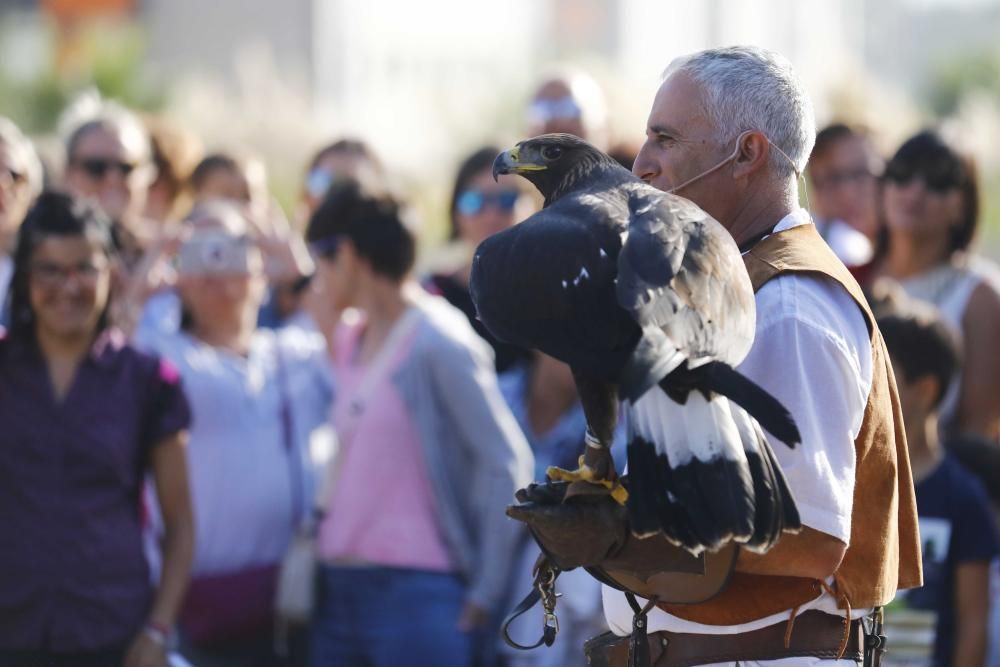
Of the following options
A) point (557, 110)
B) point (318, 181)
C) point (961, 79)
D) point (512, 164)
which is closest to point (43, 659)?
point (512, 164)

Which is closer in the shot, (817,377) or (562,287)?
(562,287)

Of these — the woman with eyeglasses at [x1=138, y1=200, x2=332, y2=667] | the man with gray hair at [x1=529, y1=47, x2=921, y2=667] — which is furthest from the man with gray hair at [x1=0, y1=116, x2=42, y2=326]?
the man with gray hair at [x1=529, y1=47, x2=921, y2=667]

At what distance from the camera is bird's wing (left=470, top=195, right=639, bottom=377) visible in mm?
2445

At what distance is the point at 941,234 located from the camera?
19.1ft

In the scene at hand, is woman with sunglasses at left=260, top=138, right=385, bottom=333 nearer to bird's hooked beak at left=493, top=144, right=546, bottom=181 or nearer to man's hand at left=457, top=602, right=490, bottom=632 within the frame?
man's hand at left=457, top=602, right=490, bottom=632

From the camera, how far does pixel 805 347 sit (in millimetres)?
2600

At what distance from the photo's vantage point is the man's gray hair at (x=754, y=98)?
2840 mm

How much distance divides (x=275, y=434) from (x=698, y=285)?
3372 millimetres

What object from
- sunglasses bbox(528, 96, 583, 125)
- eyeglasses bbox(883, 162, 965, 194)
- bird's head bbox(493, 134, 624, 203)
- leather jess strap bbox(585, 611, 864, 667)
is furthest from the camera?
sunglasses bbox(528, 96, 583, 125)

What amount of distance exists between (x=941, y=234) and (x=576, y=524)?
3.71 metres

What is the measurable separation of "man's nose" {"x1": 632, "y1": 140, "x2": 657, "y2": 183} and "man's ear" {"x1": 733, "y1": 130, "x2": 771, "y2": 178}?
A: 16 cm

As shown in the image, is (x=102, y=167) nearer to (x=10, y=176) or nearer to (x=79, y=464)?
(x=10, y=176)

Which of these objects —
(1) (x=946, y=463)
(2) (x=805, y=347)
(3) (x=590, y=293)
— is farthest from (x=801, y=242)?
(1) (x=946, y=463)

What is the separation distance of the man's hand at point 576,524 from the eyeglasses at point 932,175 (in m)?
3.60
